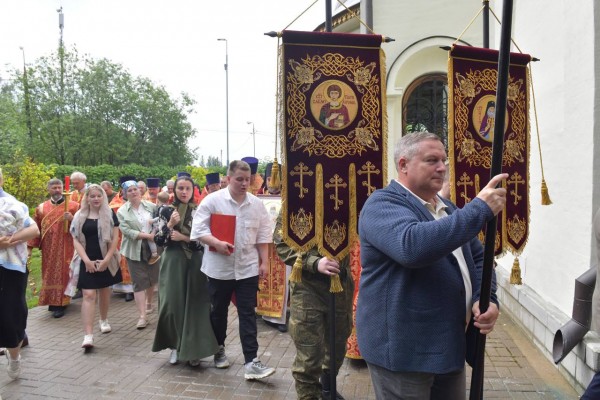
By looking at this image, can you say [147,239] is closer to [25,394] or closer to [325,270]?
[25,394]

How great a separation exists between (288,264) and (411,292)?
67.4 inches

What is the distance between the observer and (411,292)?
2.06m

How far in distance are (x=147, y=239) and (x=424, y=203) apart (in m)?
5.04

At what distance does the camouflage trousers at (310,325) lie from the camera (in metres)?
3.54

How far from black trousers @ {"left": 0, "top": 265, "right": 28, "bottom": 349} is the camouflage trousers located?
2.56 meters

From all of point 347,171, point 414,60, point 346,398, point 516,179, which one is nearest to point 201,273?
point 346,398

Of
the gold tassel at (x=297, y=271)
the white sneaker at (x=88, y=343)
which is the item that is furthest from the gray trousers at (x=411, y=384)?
the white sneaker at (x=88, y=343)

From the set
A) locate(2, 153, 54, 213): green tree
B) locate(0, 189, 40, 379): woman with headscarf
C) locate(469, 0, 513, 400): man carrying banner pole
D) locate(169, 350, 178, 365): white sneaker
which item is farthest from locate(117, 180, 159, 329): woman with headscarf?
locate(469, 0, 513, 400): man carrying banner pole

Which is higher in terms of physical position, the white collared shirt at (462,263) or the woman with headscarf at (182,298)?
the white collared shirt at (462,263)

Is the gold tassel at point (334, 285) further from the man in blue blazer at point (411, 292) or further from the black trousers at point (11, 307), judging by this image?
the black trousers at point (11, 307)

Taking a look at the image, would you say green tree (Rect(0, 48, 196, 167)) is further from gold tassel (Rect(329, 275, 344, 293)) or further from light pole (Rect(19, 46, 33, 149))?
gold tassel (Rect(329, 275, 344, 293))

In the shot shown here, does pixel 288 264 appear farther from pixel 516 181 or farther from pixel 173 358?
pixel 516 181

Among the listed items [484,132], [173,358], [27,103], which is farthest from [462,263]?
[27,103]

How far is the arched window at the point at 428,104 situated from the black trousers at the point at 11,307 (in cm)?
661
